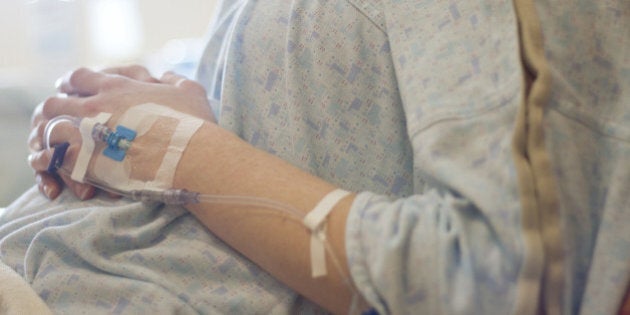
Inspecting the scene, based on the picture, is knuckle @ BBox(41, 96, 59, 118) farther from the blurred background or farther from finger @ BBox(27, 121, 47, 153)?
the blurred background

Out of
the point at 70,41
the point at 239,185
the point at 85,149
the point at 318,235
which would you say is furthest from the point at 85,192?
the point at 70,41

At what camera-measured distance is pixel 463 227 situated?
619 millimetres

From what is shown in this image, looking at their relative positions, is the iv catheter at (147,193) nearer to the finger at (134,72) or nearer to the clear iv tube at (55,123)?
the clear iv tube at (55,123)

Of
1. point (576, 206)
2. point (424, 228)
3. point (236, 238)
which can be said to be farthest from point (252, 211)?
point (576, 206)

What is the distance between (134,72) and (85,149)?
218 mm

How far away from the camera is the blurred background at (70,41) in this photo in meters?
1.65

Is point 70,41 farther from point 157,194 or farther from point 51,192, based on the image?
point 157,194

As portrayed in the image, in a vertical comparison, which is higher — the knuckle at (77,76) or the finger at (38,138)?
the knuckle at (77,76)

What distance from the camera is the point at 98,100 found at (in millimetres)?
905

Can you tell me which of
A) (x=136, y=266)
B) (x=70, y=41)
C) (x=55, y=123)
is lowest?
(x=70, y=41)

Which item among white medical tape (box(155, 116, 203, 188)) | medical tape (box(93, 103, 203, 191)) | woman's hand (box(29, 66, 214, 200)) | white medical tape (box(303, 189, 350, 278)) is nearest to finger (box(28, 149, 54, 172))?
woman's hand (box(29, 66, 214, 200))

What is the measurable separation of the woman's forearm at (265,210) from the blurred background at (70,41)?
31.4 inches

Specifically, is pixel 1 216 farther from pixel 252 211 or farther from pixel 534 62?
pixel 534 62

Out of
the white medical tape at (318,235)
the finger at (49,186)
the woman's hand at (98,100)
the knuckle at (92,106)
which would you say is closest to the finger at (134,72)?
the woman's hand at (98,100)
